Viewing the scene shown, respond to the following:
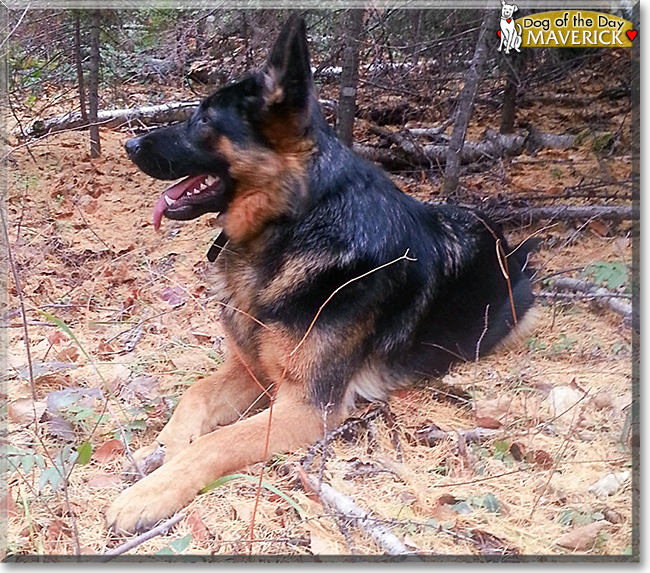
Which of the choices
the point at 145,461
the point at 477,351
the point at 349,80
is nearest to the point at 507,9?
the point at 349,80

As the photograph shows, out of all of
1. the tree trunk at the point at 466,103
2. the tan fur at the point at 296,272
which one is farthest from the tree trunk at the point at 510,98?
the tan fur at the point at 296,272

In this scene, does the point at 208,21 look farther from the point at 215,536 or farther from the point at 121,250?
the point at 215,536

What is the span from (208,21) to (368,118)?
2.14ft

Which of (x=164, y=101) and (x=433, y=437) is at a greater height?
(x=164, y=101)

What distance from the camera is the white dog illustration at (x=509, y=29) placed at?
1.85 m

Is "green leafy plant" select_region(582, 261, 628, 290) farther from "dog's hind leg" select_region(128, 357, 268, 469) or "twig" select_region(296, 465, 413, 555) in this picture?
"dog's hind leg" select_region(128, 357, 268, 469)

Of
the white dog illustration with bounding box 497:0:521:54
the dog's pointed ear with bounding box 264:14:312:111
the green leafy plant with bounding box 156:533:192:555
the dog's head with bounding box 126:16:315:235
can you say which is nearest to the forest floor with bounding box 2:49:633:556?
the green leafy plant with bounding box 156:533:192:555

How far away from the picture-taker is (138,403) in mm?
1942

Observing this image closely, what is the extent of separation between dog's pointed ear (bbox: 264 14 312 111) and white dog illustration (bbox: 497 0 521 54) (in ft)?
2.07

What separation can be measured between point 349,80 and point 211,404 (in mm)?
1235

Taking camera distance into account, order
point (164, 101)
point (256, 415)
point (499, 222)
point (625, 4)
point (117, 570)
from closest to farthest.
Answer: point (117, 570), point (625, 4), point (256, 415), point (164, 101), point (499, 222)

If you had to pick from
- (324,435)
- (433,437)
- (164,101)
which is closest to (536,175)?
(433,437)

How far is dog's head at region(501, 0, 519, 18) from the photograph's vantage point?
1.83 m

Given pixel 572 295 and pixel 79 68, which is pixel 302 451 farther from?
pixel 79 68
